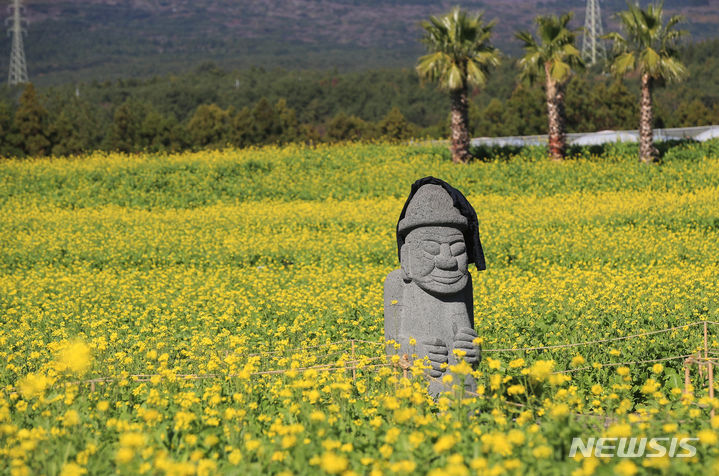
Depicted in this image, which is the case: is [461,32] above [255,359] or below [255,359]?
above

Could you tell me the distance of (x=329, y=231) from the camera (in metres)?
18.6

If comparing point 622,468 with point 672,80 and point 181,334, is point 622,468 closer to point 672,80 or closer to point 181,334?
point 181,334

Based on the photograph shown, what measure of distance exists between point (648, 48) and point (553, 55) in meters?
3.26

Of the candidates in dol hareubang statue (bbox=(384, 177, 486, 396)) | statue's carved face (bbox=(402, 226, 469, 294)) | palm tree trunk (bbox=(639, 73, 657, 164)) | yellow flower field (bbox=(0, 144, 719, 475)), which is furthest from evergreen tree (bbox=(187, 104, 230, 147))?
statue's carved face (bbox=(402, 226, 469, 294))

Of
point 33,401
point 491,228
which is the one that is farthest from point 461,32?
point 33,401

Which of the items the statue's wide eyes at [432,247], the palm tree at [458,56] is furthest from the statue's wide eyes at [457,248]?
the palm tree at [458,56]

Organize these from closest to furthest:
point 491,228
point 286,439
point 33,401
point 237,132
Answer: point 286,439
point 33,401
point 491,228
point 237,132

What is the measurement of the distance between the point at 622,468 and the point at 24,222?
2057cm

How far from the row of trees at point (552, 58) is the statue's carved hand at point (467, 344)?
19.4 meters

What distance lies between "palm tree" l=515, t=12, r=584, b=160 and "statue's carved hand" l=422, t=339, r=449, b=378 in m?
20.8

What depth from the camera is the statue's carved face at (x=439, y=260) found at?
5.91 meters

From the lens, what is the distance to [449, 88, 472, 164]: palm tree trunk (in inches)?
988

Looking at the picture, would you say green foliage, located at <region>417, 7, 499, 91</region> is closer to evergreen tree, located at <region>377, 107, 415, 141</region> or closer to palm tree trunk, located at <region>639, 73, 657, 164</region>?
palm tree trunk, located at <region>639, 73, 657, 164</region>

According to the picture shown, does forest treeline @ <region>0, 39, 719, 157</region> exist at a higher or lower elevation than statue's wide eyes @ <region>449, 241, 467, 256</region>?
lower
